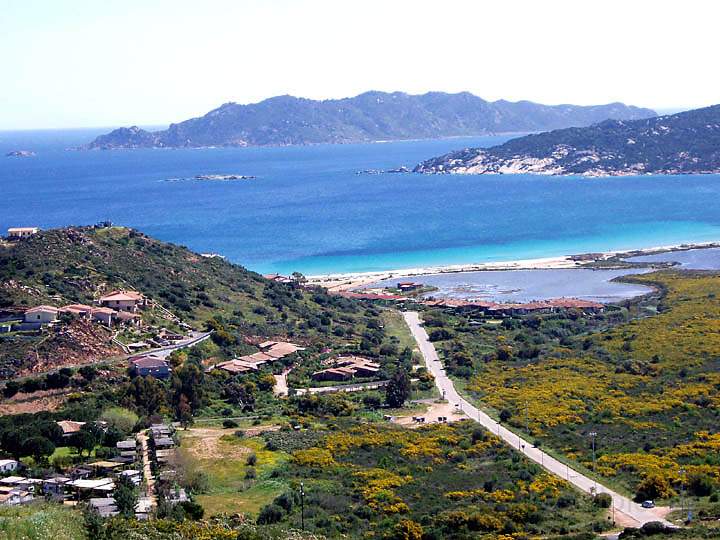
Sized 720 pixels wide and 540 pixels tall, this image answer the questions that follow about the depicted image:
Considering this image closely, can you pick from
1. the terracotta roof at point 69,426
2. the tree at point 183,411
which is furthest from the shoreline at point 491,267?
the terracotta roof at point 69,426

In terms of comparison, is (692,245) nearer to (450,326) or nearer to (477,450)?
(450,326)

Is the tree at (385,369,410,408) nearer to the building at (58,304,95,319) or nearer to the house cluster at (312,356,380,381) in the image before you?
the house cluster at (312,356,380,381)

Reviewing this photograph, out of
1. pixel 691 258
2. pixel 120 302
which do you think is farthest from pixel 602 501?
pixel 691 258

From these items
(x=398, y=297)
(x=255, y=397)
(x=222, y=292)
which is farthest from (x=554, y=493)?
(x=398, y=297)

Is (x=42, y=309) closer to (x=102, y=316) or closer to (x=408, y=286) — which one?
(x=102, y=316)

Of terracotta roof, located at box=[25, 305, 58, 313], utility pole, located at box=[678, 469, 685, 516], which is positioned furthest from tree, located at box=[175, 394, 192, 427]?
utility pole, located at box=[678, 469, 685, 516]
